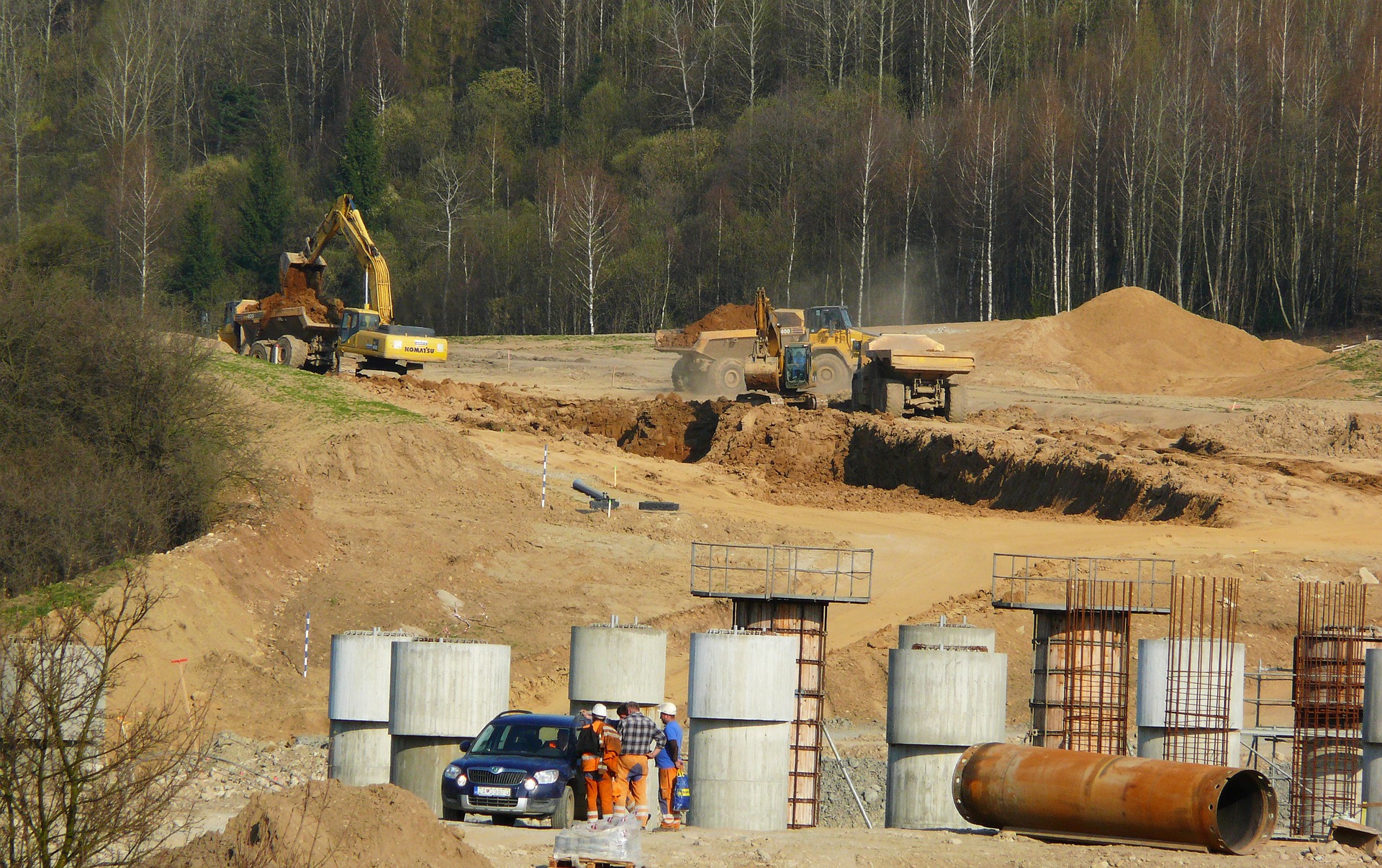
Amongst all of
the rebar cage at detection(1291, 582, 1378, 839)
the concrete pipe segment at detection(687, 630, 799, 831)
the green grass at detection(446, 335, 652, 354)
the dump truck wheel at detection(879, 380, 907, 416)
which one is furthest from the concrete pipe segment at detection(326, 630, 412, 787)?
the green grass at detection(446, 335, 652, 354)

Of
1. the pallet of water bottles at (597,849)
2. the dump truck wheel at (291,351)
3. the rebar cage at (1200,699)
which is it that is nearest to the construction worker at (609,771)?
the pallet of water bottles at (597,849)

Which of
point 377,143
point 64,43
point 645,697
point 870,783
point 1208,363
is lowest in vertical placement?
point 870,783

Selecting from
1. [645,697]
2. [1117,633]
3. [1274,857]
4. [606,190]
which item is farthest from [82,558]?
[606,190]

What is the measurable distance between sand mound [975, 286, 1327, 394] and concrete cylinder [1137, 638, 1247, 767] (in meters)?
29.1

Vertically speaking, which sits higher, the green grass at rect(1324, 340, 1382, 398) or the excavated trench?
the green grass at rect(1324, 340, 1382, 398)

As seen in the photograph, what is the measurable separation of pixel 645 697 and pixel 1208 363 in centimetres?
3721

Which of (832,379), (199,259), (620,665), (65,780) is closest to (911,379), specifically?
(832,379)

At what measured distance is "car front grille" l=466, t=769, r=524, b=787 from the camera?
14.5m

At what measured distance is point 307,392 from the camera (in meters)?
32.4

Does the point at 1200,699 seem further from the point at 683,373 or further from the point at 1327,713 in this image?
the point at 683,373

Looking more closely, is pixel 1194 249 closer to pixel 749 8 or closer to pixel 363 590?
pixel 749 8

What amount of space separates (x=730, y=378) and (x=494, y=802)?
28.1 metres

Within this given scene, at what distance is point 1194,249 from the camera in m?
63.4

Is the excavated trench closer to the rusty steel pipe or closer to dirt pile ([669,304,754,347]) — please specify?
dirt pile ([669,304,754,347])
